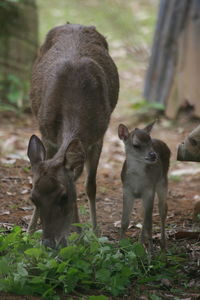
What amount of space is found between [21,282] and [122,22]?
1410 centimetres

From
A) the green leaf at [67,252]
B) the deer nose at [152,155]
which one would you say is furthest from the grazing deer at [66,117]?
the deer nose at [152,155]

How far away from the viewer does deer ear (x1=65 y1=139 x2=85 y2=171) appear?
565 centimetres

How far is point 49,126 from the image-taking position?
22.1 ft

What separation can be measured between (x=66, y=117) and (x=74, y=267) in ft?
6.12

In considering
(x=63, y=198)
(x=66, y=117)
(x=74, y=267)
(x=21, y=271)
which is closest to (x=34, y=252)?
(x=21, y=271)

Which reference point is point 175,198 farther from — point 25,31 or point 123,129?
point 25,31

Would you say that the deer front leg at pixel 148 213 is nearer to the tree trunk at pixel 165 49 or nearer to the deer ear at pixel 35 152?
the deer ear at pixel 35 152

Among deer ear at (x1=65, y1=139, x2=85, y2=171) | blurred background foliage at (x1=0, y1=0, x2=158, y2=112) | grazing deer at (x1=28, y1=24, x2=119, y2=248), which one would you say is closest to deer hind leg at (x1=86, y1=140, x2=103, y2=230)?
grazing deer at (x1=28, y1=24, x2=119, y2=248)

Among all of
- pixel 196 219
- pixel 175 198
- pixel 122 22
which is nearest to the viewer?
pixel 196 219

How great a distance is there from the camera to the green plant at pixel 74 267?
4.94 meters

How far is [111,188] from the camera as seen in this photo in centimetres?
921

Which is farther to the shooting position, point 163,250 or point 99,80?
point 99,80

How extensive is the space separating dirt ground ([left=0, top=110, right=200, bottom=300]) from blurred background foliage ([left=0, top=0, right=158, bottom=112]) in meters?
2.17

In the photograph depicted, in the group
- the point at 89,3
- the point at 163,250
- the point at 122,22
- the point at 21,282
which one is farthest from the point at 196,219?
the point at 89,3
